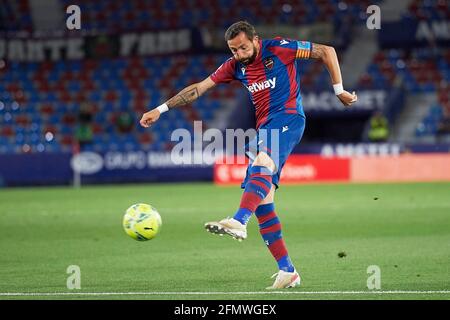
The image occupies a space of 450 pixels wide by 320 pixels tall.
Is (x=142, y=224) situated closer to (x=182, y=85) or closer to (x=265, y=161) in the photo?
(x=265, y=161)

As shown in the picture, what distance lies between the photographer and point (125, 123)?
30.2 metres

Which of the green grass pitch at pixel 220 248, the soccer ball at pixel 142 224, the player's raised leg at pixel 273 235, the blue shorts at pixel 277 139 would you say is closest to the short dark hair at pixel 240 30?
the blue shorts at pixel 277 139

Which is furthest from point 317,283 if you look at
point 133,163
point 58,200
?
point 133,163

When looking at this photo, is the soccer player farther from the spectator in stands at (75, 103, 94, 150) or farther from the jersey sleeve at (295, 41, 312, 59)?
Answer: the spectator in stands at (75, 103, 94, 150)

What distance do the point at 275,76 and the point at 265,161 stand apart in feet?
2.74

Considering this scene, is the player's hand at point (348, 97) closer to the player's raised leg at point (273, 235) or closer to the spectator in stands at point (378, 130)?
the player's raised leg at point (273, 235)

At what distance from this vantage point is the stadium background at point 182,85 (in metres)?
26.5

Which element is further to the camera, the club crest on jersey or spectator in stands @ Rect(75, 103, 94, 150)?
spectator in stands @ Rect(75, 103, 94, 150)

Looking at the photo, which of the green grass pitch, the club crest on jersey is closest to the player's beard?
the club crest on jersey

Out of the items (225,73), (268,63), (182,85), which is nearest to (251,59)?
(268,63)

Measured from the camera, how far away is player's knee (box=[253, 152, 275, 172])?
836cm

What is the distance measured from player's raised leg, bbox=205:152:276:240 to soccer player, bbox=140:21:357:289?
0.04 feet

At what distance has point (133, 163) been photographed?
27.0 metres
